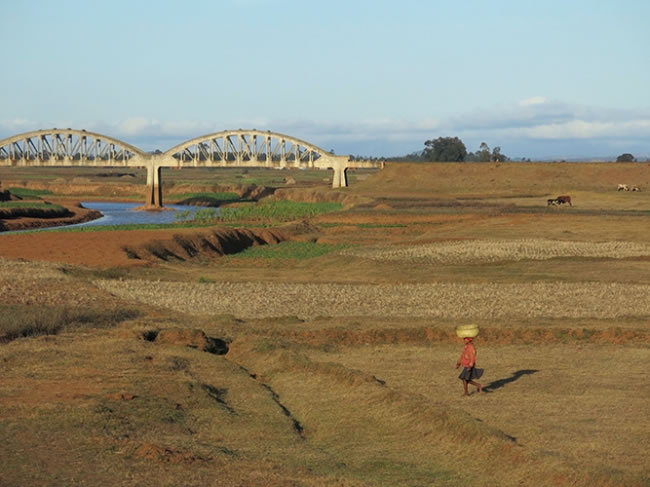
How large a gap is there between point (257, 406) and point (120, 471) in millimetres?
5785

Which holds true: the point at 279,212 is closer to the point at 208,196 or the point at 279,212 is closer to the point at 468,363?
the point at 208,196

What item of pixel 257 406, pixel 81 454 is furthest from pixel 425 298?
pixel 81 454

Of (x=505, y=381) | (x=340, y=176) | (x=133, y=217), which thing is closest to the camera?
(x=505, y=381)

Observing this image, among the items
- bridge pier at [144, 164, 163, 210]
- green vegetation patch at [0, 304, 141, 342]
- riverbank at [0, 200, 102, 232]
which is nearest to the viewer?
green vegetation patch at [0, 304, 141, 342]

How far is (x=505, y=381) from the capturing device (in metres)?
23.0

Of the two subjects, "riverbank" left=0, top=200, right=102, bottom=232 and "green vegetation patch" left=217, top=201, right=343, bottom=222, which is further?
"riverbank" left=0, top=200, right=102, bottom=232

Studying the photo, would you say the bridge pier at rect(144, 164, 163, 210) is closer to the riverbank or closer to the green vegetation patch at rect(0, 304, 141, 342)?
the riverbank

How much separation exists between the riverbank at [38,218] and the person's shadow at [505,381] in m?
75.4

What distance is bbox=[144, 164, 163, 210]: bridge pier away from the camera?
135 metres

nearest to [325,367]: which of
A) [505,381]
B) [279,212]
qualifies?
[505,381]

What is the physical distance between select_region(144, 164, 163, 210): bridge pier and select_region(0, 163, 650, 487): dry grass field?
75.4m

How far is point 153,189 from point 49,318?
357 ft

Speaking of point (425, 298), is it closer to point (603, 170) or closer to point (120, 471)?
point (120, 471)

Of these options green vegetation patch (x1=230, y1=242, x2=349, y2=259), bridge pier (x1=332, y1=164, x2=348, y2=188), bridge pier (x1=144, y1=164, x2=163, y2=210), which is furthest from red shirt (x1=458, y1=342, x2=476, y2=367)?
bridge pier (x1=332, y1=164, x2=348, y2=188)
